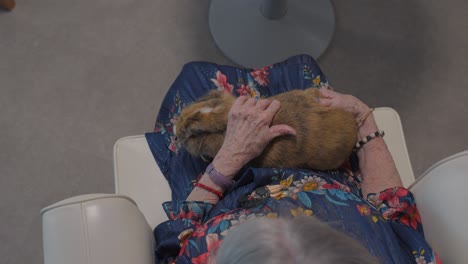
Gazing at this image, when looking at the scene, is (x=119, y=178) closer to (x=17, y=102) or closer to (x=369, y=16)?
(x=17, y=102)

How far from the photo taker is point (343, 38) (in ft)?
5.60

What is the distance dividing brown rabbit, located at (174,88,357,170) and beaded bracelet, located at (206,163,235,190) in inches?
2.5

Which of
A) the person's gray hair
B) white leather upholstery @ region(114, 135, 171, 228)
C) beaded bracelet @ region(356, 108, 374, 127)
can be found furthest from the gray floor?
the person's gray hair

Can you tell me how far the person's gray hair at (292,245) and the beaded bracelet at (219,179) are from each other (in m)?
0.36

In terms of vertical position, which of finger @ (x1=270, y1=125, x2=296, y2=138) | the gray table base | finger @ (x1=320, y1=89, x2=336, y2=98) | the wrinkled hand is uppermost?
the gray table base

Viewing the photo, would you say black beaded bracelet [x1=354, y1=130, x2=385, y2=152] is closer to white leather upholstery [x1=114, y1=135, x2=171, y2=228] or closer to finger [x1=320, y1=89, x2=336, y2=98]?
finger [x1=320, y1=89, x2=336, y2=98]

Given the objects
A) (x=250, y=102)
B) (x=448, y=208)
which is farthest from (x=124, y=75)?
(x=448, y=208)

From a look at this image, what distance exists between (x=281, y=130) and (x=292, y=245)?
1.37ft

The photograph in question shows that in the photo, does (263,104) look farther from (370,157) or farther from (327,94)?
(370,157)

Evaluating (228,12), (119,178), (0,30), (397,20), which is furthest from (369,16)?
(0,30)

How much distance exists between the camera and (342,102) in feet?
3.12

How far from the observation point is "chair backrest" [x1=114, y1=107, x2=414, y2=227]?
103 cm

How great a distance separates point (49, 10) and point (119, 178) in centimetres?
106

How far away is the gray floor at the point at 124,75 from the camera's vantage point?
5.01 feet
